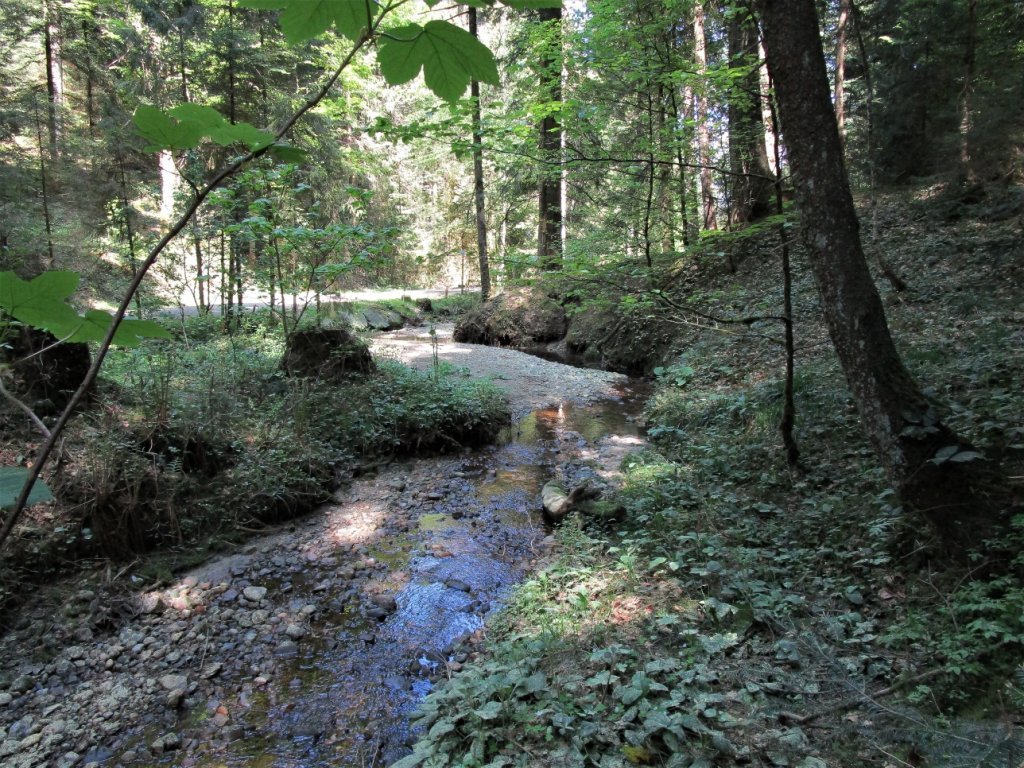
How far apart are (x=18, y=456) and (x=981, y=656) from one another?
703 cm

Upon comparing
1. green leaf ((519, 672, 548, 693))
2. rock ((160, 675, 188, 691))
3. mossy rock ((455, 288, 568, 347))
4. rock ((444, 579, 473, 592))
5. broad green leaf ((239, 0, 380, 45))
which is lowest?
rock ((160, 675, 188, 691))

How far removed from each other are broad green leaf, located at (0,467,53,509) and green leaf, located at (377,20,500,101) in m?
0.81

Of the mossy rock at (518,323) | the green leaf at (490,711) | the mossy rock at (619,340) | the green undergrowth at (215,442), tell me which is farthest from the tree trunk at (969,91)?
the green leaf at (490,711)

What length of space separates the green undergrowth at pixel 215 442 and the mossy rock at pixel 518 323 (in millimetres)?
7607

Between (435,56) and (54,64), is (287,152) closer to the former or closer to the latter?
(435,56)

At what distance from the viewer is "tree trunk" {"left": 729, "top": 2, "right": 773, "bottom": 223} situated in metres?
5.32

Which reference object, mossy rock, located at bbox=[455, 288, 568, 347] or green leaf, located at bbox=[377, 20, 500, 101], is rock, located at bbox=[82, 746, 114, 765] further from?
mossy rock, located at bbox=[455, 288, 568, 347]

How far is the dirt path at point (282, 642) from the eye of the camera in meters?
3.29

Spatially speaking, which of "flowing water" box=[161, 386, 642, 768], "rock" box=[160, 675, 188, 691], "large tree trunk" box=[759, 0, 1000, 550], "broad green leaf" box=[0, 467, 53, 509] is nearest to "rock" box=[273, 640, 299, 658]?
"flowing water" box=[161, 386, 642, 768]

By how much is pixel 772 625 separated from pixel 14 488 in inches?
147

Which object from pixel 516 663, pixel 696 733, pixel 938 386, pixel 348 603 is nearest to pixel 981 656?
pixel 696 733

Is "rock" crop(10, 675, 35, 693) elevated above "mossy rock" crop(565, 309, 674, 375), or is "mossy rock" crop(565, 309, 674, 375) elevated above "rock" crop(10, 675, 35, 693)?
"mossy rock" crop(565, 309, 674, 375)

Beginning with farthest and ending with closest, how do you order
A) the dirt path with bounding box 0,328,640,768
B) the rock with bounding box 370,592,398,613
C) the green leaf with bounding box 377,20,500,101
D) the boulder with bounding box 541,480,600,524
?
1. the boulder with bounding box 541,480,600,524
2. the rock with bounding box 370,592,398,613
3. the dirt path with bounding box 0,328,640,768
4. the green leaf with bounding box 377,20,500,101

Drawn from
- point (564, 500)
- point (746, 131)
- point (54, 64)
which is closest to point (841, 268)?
point (746, 131)
